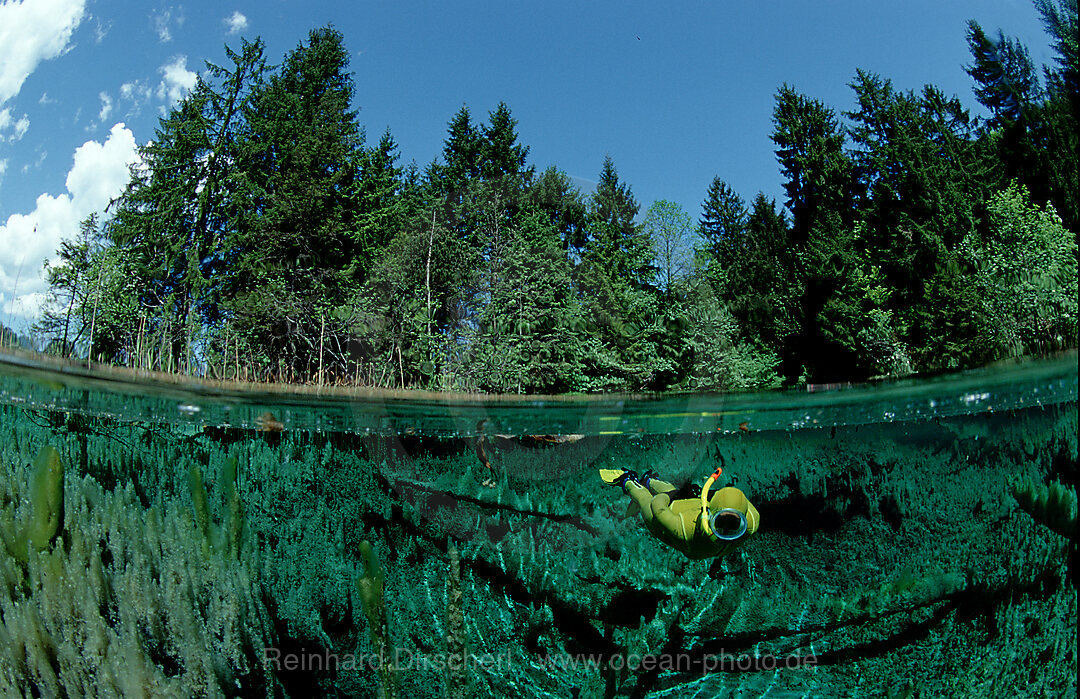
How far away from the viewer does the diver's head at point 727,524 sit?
161 cm

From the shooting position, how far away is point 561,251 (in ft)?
5.68

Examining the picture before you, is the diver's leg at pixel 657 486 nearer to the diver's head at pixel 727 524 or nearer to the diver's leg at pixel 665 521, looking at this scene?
the diver's leg at pixel 665 521

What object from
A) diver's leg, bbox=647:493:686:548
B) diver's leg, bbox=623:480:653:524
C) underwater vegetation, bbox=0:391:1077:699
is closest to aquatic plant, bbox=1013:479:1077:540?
underwater vegetation, bbox=0:391:1077:699

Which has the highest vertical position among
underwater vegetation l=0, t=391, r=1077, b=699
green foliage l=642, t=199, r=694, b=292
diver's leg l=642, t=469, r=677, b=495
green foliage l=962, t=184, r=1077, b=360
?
green foliage l=642, t=199, r=694, b=292

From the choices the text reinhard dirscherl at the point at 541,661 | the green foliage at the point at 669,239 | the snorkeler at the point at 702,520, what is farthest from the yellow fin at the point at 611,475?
the green foliage at the point at 669,239

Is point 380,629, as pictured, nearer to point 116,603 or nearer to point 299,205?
point 116,603

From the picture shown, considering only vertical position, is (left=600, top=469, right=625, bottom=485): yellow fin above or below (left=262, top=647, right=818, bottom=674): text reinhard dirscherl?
above

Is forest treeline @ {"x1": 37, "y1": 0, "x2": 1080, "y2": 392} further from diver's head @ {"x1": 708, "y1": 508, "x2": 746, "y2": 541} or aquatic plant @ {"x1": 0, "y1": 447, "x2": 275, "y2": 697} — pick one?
aquatic plant @ {"x1": 0, "y1": 447, "x2": 275, "y2": 697}

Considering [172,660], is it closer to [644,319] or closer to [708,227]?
[644,319]

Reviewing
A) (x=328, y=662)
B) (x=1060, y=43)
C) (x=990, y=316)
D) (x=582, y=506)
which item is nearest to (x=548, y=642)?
(x=582, y=506)

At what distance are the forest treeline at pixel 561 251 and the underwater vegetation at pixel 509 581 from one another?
608 millimetres

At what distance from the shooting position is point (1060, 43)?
142cm

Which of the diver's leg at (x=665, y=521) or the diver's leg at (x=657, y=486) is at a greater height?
the diver's leg at (x=657, y=486)

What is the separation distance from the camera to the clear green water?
170cm
